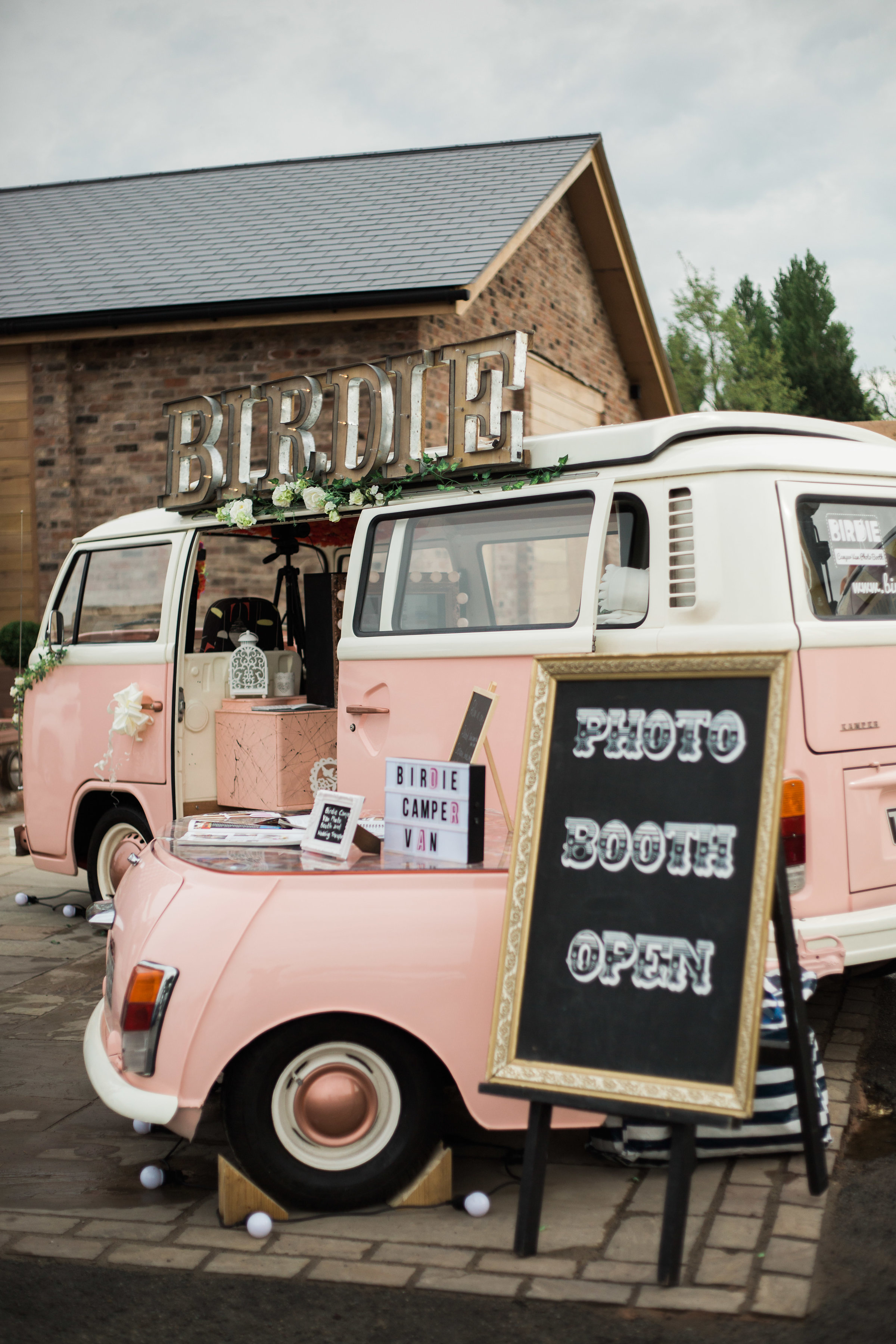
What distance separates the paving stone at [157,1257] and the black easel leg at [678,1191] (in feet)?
4.04

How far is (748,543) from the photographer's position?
4090 mm

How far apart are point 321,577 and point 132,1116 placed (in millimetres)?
3899

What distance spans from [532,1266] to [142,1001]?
4.15 feet

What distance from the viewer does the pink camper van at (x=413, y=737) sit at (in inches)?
131

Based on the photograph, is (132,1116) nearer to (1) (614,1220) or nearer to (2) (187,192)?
(1) (614,1220)

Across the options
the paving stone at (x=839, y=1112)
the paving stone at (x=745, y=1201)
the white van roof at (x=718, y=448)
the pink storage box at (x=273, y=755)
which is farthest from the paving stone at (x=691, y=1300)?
the pink storage box at (x=273, y=755)

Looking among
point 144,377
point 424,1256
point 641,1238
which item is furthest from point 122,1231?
point 144,377

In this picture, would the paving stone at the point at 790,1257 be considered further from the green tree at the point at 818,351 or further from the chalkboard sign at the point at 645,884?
the green tree at the point at 818,351

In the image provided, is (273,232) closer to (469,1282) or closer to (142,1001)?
(142,1001)

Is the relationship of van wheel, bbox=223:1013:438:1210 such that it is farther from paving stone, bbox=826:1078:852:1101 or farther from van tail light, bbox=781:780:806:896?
paving stone, bbox=826:1078:852:1101

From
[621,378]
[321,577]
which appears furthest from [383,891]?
[621,378]

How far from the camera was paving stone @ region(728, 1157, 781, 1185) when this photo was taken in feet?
11.6

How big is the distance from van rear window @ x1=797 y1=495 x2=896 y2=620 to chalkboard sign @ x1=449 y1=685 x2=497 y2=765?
3.84 feet

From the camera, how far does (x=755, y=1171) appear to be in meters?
3.62
